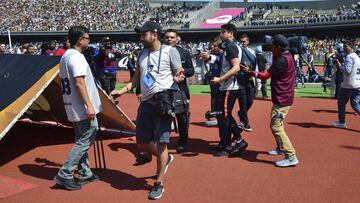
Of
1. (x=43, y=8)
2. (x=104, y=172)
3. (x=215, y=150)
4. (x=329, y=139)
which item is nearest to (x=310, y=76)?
(x=329, y=139)

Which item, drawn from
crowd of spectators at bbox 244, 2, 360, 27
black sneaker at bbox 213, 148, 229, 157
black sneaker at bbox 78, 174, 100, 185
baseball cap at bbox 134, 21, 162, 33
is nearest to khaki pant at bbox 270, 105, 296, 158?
black sneaker at bbox 213, 148, 229, 157

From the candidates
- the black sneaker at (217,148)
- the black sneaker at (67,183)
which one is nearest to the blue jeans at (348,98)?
the black sneaker at (217,148)

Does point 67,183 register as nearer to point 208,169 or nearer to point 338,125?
point 208,169

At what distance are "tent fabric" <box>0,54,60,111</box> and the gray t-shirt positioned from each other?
1873mm

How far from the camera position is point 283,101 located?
5.96 m

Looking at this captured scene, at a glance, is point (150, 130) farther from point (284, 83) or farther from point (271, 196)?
point (284, 83)

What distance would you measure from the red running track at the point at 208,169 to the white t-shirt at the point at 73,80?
0.96 meters

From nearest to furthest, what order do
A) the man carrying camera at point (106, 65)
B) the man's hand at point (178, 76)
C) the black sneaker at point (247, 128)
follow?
the man's hand at point (178, 76) < the black sneaker at point (247, 128) < the man carrying camera at point (106, 65)

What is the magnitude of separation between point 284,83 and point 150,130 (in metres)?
2.06

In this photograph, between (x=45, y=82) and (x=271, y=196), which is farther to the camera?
(x=45, y=82)

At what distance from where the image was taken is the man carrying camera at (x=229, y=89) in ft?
20.1

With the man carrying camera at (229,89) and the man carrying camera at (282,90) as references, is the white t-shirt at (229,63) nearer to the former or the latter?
the man carrying camera at (229,89)

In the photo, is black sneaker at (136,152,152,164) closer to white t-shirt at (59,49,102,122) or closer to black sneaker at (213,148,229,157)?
black sneaker at (213,148,229,157)

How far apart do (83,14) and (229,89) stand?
50.0m
